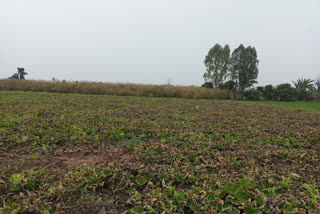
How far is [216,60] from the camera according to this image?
28281mm

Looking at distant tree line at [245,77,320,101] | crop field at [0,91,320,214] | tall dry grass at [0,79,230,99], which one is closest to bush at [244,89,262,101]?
distant tree line at [245,77,320,101]

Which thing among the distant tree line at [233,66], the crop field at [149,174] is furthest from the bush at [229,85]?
the crop field at [149,174]

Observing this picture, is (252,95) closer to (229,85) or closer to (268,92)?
(229,85)

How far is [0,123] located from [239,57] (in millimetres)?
29654

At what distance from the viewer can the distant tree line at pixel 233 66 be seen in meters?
27.0

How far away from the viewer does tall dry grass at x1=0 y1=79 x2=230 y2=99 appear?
18203 millimetres

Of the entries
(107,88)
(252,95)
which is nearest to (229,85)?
(252,95)

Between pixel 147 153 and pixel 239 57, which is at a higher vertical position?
pixel 239 57

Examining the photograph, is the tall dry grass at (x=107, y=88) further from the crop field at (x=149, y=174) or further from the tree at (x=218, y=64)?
the crop field at (x=149, y=174)

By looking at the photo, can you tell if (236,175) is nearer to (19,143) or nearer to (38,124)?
(19,143)

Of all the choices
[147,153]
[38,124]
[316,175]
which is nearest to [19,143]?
[38,124]

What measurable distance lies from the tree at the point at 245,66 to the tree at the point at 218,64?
1465 millimetres

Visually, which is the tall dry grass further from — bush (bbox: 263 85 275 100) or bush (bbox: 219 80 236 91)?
bush (bbox: 263 85 275 100)

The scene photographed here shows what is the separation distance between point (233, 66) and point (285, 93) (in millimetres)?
8476
